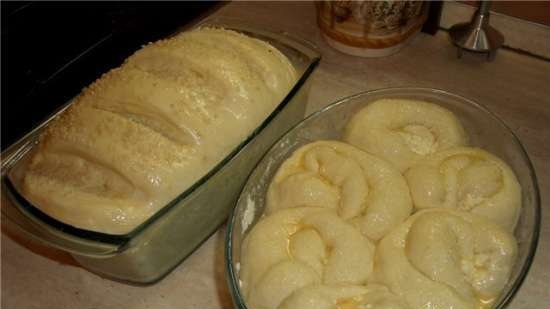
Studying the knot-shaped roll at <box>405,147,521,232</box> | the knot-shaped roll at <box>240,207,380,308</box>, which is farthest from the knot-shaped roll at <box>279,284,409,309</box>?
the knot-shaped roll at <box>405,147,521,232</box>

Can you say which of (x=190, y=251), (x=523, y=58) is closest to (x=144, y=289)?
(x=190, y=251)

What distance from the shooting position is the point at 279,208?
2.39ft

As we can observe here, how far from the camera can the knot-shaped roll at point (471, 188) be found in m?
0.69

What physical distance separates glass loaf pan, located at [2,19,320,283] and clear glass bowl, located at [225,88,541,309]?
0.03m

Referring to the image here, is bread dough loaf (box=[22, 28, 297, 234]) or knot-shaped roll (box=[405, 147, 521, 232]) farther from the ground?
bread dough loaf (box=[22, 28, 297, 234])

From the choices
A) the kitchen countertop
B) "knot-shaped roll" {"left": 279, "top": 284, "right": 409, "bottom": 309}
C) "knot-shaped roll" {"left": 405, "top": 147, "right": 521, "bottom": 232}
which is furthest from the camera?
the kitchen countertop

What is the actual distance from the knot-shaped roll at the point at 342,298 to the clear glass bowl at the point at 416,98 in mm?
62

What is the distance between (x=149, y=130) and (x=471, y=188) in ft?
1.36

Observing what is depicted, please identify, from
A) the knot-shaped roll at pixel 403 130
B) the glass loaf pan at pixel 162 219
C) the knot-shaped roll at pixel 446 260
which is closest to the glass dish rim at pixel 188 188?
the glass loaf pan at pixel 162 219

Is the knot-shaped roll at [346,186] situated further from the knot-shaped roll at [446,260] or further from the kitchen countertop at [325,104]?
the kitchen countertop at [325,104]

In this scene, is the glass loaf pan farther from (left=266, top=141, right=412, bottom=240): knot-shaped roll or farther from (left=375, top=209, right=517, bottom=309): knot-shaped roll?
(left=375, top=209, right=517, bottom=309): knot-shaped roll

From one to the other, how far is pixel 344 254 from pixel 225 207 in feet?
0.74

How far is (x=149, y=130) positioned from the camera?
731 millimetres

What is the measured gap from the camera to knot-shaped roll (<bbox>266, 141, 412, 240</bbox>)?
0.68 m
